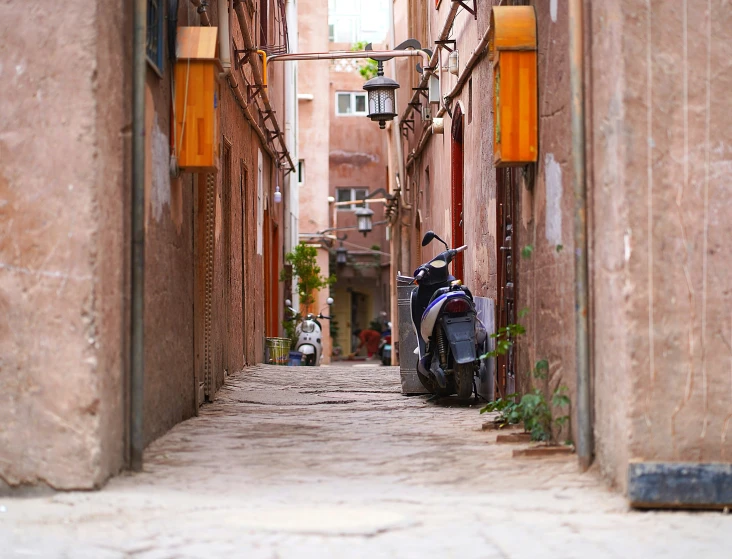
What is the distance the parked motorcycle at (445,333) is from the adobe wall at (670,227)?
3647 mm

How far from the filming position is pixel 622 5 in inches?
183

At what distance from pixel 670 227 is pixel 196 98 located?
304cm

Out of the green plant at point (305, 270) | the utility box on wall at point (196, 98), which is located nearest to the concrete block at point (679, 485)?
the utility box on wall at point (196, 98)

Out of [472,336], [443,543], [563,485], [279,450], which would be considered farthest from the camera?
[472,336]

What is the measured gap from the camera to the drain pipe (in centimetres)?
514

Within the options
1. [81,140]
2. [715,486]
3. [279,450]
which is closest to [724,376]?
[715,486]

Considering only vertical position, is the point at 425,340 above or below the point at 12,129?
below

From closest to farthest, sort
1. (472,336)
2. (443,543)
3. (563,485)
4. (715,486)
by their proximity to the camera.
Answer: (443,543), (715,486), (563,485), (472,336)

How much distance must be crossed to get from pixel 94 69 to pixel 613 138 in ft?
7.67

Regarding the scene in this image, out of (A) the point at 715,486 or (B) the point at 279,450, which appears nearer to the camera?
(A) the point at 715,486

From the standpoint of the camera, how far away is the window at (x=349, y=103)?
3659 centimetres

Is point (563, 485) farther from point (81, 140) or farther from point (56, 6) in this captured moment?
point (56, 6)

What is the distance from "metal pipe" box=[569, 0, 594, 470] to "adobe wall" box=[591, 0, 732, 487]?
12.7 inches

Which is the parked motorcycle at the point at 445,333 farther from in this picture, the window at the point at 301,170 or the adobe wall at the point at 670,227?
the window at the point at 301,170
